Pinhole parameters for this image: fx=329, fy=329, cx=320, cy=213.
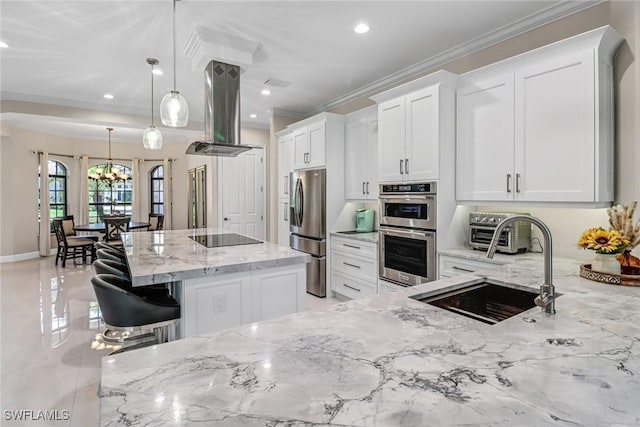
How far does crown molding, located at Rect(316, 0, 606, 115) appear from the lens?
2.55 metres

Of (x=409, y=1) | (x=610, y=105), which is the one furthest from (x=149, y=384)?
(x=610, y=105)

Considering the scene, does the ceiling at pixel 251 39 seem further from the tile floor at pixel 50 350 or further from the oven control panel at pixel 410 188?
the tile floor at pixel 50 350

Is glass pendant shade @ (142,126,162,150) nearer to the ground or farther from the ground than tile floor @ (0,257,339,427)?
farther from the ground

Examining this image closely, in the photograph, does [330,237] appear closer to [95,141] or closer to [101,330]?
[101,330]

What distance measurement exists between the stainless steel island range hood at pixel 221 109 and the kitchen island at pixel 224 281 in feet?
3.85

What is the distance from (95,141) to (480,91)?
9280 mm

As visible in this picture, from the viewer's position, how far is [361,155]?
427cm

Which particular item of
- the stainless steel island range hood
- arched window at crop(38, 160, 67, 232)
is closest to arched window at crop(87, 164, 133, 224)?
arched window at crop(38, 160, 67, 232)

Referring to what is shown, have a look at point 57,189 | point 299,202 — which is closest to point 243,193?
point 299,202

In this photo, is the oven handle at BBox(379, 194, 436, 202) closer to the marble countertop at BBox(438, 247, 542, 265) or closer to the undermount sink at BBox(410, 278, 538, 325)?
the marble countertop at BBox(438, 247, 542, 265)

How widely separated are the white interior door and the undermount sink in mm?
5337

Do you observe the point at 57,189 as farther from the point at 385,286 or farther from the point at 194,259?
the point at 385,286

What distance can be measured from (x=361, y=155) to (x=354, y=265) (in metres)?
1.42

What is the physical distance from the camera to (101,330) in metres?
3.36
